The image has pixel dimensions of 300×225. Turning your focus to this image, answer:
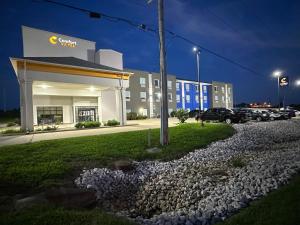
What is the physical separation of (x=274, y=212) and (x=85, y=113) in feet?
110

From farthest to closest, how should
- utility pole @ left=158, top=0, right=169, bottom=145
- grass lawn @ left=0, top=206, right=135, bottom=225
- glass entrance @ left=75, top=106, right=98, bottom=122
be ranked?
1. glass entrance @ left=75, top=106, right=98, bottom=122
2. utility pole @ left=158, top=0, right=169, bottom=145
3. grass lawn @ left=0, top=206, right=135, bottom=225

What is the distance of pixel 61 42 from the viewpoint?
102ft

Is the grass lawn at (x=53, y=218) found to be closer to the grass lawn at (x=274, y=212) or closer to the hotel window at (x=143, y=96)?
the grass lawn at (x=274, y=212)

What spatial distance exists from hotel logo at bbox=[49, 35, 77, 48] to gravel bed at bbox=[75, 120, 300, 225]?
26.5 meters

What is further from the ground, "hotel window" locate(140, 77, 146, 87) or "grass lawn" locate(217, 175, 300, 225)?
"hotel window" locate(140, 77, 146, 87)

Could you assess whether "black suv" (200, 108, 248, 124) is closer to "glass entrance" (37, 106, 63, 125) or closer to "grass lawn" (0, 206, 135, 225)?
"glass entrance" (37, 106, 63, 125)

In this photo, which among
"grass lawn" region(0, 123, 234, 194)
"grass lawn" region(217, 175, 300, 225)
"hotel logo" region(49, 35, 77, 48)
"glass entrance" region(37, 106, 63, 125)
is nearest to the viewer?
"grass lawn" region(217, 175, 300, 225)

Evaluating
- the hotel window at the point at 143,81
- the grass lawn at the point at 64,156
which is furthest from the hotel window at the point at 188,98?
the grass lawn at the point at 64,156

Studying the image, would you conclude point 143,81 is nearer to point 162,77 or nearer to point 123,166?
point 162,77

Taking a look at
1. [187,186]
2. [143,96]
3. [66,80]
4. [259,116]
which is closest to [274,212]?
[187,186]

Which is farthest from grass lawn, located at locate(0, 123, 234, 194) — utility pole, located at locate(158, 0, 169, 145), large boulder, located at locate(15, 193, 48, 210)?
large boulder, located at locate(15, 193, 48, 210)

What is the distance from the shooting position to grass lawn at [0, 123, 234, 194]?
24.7ft

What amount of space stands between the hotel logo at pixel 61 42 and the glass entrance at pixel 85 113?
8.98 metres

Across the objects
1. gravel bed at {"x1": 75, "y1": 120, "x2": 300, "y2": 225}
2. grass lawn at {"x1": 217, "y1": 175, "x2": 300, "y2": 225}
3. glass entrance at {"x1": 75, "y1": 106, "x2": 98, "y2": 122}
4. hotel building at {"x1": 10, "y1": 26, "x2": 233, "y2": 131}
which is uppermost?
hotel building at {"x1": 10, "y1": 26, "x2": 233, "y2": 131}
